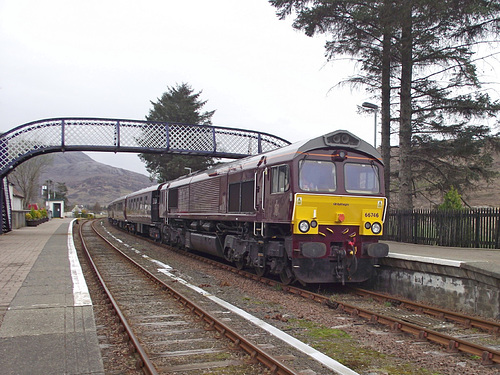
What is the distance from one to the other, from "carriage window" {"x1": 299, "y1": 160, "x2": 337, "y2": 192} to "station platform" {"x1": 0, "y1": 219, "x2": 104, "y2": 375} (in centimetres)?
490

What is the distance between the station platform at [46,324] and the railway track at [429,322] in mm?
4295

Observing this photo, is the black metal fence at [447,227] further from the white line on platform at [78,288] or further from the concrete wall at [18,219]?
the concrete wall at [18,219]

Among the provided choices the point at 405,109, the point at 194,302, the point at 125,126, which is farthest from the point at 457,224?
the point at 125,126

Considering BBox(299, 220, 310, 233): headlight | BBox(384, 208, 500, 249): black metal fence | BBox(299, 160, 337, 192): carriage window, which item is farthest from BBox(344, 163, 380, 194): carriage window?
BBox(384, 208, 500, 249): black metal fence

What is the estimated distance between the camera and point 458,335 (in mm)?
6777

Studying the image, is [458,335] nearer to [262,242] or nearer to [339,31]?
[262,242]

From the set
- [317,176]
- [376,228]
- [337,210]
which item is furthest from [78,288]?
[376,228]

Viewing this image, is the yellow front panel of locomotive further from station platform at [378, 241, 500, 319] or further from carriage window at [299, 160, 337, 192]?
station platform at [378, 241, 500, 319]

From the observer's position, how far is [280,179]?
33.7 feet

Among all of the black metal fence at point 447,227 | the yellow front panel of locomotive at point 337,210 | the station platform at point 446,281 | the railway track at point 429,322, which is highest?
the yellow front panel of locomotive at point 337,210

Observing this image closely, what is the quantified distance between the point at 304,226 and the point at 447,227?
7421 millimetres

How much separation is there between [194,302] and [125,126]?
57.0 feet

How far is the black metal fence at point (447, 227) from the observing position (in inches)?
527

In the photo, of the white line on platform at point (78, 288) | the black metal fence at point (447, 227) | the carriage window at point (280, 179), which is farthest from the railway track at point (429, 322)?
the black metal fence at point (447, 227)
